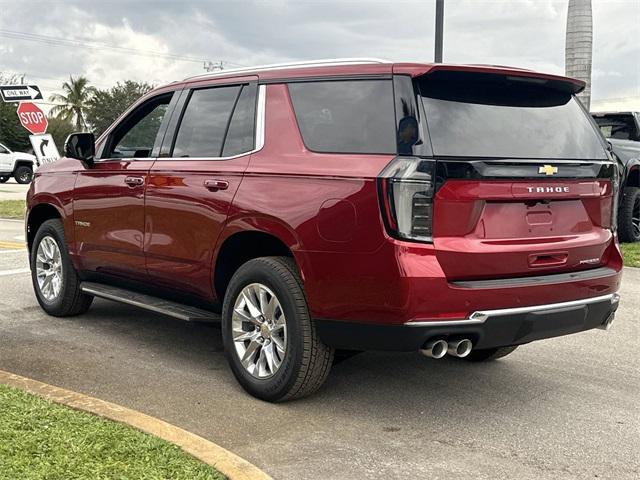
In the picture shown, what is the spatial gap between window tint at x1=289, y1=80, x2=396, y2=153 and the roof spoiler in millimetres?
171

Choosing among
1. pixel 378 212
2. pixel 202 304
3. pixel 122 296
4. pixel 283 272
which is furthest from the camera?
pixel 122 296

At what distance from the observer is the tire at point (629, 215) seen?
11523 millimetres

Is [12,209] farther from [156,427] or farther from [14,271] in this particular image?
[156,427]

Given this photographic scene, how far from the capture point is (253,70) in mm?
5031

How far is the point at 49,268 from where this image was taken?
679 cm

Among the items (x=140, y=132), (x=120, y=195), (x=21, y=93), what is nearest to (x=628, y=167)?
(x=140, y=132)

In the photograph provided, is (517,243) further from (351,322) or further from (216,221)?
(216,221)

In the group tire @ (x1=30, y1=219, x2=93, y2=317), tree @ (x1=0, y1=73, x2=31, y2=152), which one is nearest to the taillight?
tire @ (x1=30, y1=219, x2=93, y2=317)

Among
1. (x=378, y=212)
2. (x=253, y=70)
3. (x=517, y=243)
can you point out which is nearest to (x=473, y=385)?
(x=517, y=243)

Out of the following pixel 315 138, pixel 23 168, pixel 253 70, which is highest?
pixel 253 70

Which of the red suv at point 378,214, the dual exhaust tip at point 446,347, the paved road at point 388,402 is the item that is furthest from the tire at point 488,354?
the dual exhaust tip at point 446,347

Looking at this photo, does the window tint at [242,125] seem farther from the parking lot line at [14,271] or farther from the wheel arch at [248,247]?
the parking lot line at [14,271]

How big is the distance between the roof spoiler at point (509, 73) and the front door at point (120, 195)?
7.24ft

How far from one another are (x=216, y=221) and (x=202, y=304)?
2.25ft
